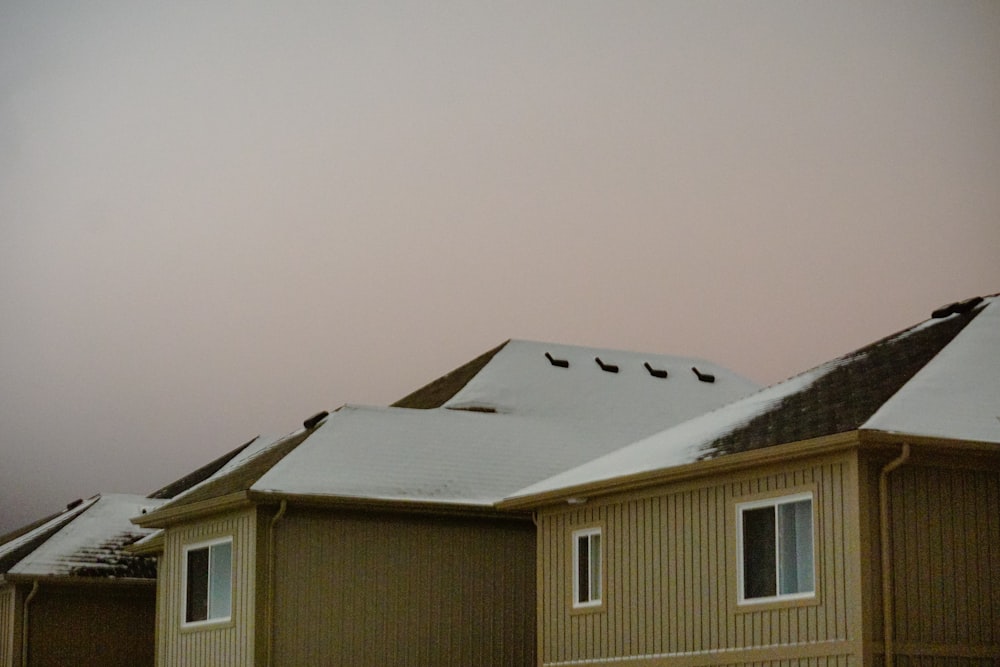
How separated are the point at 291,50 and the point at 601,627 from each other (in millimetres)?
23072

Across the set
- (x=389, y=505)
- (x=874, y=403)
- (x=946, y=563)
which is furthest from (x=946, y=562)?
(x=389, y=505)

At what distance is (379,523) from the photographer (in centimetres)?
2591

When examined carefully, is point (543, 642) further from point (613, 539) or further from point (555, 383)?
point (555, 383)

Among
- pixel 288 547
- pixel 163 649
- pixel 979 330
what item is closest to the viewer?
pixel 979 330

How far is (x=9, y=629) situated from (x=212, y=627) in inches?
402

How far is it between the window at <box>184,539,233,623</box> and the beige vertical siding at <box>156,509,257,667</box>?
0.15 meters

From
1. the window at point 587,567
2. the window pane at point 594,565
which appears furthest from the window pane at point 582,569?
the window pane at point 594,565

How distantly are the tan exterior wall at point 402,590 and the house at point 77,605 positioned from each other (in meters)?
10.1

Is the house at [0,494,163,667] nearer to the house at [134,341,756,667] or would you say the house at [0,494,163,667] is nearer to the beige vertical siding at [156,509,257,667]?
the house at [134,341,756,667]

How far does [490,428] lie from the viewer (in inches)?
1184

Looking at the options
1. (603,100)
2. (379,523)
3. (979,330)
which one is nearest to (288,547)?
(379,523)

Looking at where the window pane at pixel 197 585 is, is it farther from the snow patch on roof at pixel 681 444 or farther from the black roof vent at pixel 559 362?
the black roof vent at pixel 559 362

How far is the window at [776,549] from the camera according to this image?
19.0 m

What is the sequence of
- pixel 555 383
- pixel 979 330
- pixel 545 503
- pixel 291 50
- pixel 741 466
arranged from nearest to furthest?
pixel 741 466
pixel 979 330
pixel 545 503
pixel 555 383
pixel 291 50
